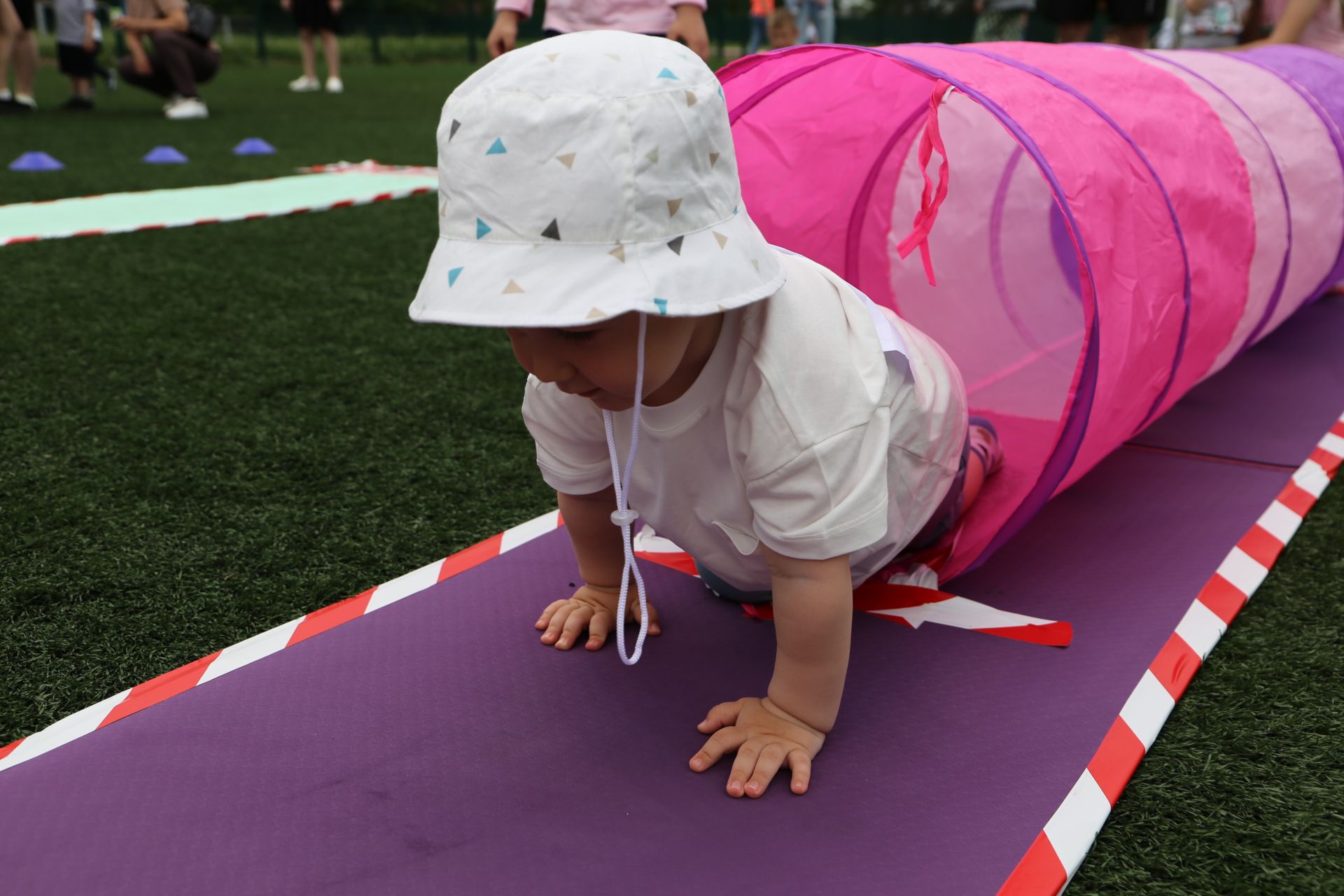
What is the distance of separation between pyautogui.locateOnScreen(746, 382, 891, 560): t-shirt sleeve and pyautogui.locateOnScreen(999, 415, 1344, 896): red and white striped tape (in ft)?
1.16

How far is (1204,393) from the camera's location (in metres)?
2.50

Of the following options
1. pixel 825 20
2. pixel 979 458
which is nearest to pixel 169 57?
pixel 825 20

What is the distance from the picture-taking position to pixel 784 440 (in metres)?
1.12

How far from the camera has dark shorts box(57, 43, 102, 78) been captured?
759cm

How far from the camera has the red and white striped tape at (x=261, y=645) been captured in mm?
1254

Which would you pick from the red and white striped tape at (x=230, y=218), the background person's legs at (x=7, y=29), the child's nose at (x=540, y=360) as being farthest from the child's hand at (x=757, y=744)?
the background person's legs at (x=7, y=29)

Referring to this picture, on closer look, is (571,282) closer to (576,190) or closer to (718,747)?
(576,190)

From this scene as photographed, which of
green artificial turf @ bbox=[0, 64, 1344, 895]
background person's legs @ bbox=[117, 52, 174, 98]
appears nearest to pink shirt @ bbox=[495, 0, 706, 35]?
green artificial turf @ bbox=[0, 64, 1344, 895]

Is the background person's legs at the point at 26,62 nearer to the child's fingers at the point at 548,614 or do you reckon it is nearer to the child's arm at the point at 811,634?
the child's fingers at the point at 548,614

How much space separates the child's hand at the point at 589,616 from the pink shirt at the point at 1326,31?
9.90 ft

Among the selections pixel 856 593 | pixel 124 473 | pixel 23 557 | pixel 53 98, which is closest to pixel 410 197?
pixel 124 473

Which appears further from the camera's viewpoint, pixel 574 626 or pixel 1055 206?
pixel 1055 206

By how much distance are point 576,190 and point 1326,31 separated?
11.1ft

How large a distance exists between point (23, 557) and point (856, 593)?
1258mm
